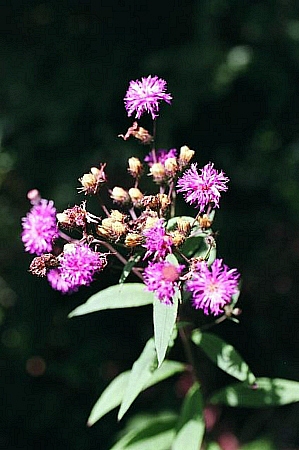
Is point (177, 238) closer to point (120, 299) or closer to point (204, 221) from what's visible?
point (204, 221)

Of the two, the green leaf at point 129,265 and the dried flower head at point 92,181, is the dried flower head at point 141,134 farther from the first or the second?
the green leaf at point 129,265

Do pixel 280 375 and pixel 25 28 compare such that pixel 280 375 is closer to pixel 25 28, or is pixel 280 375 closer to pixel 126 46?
pixel 126 46

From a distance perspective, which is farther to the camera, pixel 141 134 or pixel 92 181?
pixel 141 134

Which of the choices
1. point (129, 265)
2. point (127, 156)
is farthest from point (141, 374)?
point (127, 156)

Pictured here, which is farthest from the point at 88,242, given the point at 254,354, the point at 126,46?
the point at 254,354

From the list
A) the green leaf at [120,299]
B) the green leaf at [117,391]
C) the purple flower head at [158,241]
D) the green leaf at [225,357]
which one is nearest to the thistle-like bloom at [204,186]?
the purple flower head at [158,241]

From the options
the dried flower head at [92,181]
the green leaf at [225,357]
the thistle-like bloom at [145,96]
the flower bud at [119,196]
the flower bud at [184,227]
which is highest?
the thistle-like bloom at [145,96]
